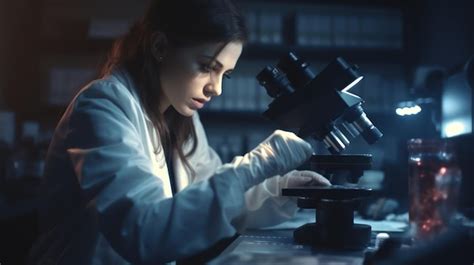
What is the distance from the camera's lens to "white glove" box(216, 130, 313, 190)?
43.7 inches

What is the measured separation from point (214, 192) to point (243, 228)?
0.54 m

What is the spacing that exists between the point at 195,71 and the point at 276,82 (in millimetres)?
232

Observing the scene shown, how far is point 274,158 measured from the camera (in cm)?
115

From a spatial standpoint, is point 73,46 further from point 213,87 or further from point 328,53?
point 213,87

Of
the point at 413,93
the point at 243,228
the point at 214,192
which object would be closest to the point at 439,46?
the point at 413,93

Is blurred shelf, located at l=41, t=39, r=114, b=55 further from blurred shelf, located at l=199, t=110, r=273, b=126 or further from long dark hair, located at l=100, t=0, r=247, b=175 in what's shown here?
long dark hair, located at l=100, t=0, r=247, b=175

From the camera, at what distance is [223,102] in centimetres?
328

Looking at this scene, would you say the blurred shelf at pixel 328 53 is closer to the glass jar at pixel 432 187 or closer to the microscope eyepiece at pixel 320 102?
the microscope eyepiece at pixel 320 102

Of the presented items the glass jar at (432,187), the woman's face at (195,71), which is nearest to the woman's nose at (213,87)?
the woman's face at (195,71)

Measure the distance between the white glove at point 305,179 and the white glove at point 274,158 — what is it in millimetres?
Result: 152

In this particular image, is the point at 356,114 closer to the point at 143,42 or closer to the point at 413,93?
the point at 143,42

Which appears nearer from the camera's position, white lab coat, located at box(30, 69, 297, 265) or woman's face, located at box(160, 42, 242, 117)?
white lab coat, located at box(30, 69, 297, 265)

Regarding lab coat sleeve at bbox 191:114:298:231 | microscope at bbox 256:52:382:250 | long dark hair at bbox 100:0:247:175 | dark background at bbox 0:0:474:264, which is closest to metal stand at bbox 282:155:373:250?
microscope at bbox 256:52:382:250

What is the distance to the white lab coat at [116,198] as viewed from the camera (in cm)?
103
